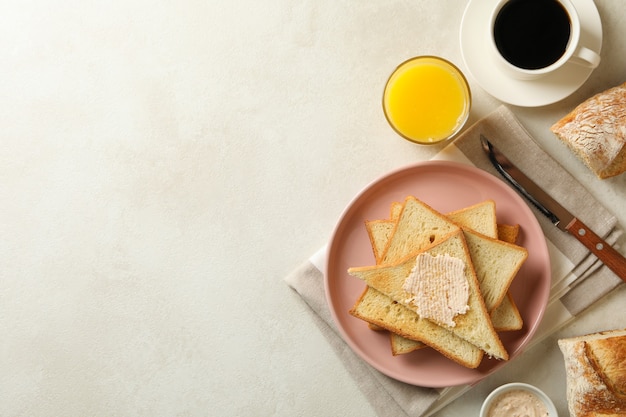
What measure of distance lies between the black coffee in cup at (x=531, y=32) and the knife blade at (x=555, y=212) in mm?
208

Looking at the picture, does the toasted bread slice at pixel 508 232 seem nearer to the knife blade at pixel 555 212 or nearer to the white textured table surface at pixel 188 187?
the knife blade at pixel 555 212

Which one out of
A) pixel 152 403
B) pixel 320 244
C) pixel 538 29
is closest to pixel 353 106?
pixel 320 244

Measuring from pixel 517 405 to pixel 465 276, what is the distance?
36cm

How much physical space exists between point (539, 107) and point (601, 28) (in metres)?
0.22

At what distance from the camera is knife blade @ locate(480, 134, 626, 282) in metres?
1.42

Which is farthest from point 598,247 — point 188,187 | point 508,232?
point 188,187

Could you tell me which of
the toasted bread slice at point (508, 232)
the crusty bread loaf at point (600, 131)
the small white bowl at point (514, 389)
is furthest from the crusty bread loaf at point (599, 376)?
the crusty bread loaf at point (600, 131)

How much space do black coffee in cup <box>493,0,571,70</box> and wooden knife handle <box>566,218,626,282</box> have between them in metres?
0.39

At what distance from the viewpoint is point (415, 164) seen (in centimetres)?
143

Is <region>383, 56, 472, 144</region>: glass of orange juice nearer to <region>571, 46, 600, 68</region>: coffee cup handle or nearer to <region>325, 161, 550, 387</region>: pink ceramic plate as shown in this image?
<region>325, 161, 550, 387</region>: pink ceramic plate

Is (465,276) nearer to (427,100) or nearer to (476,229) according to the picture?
(476,229)

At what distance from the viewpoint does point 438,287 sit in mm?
1358

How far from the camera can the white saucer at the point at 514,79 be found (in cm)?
139

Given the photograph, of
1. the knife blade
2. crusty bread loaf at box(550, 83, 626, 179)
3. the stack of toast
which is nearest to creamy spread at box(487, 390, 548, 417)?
the stack of toast
